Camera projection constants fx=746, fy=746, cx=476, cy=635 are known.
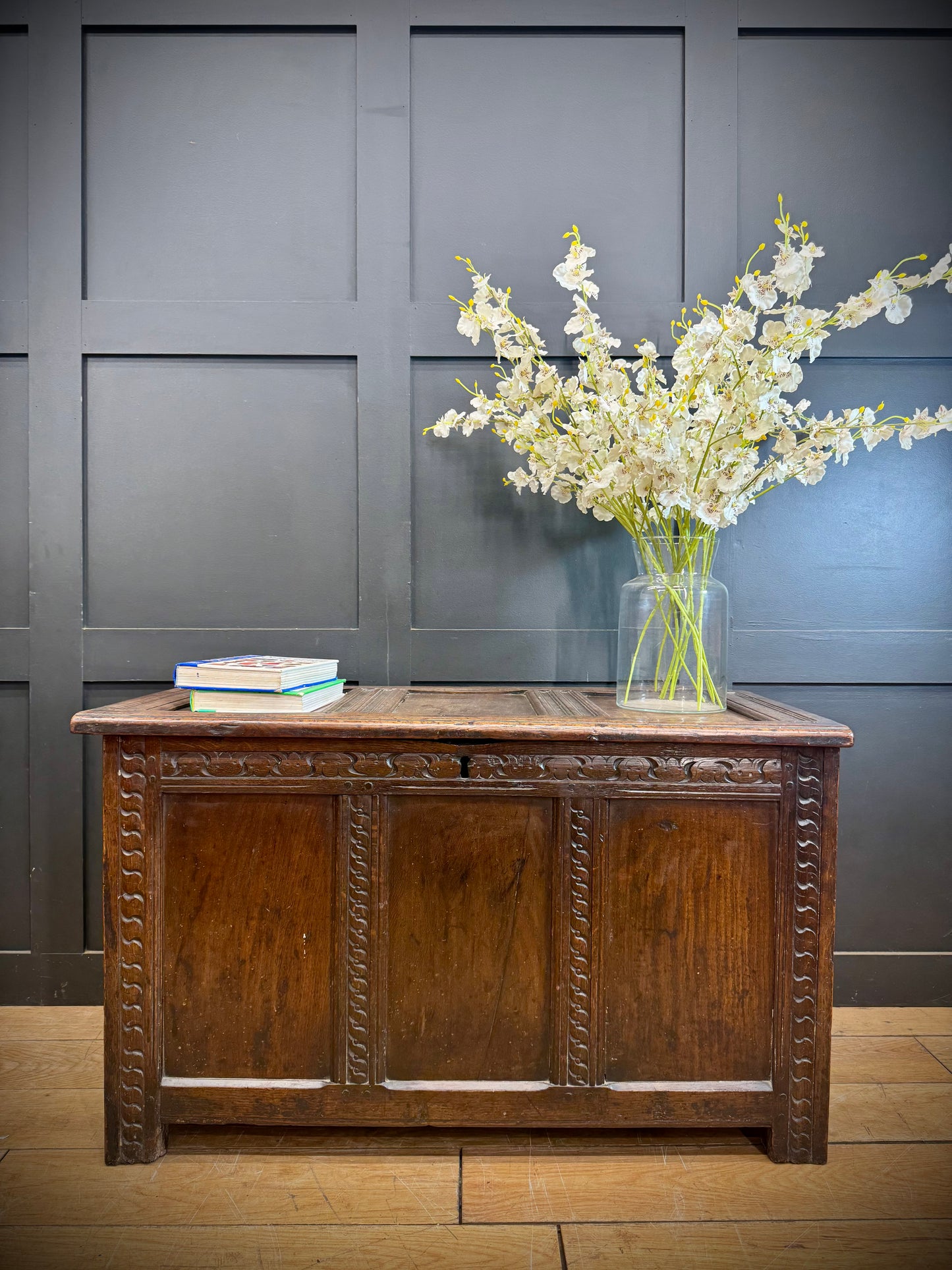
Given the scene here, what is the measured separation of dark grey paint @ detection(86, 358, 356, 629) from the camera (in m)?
2.00

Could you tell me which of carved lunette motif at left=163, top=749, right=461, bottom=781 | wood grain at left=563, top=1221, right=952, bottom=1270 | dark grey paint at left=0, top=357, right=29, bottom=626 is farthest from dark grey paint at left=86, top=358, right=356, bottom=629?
wood grain at left=563, top=1221, right=952, bottom=1270

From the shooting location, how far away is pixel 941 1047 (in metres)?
1.83

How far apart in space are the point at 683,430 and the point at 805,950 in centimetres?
102

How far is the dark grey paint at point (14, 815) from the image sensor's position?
2.02 metres

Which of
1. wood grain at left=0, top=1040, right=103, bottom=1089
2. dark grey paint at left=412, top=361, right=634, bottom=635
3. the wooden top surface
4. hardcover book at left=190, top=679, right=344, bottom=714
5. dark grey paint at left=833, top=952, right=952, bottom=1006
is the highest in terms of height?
dark grey paint at left=412, top=361, right=634, bottom=635

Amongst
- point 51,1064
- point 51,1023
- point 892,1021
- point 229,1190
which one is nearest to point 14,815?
point 51,1023

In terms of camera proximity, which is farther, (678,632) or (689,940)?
(678,632)

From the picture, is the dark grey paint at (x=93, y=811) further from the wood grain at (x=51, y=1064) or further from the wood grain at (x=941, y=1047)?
the wood grain at (x=941, y=1047)

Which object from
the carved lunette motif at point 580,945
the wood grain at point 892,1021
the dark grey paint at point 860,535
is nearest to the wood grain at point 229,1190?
the carved lunette motif at point 580,945

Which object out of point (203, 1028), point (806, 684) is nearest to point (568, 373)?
point (806, 684)

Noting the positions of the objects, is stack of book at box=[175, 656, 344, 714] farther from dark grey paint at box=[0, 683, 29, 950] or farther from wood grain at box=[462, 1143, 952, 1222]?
wood grain at box=[462, 1143, 952, 1222]

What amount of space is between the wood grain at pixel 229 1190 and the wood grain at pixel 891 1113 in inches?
32.5

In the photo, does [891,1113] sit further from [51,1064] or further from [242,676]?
[51,1064]

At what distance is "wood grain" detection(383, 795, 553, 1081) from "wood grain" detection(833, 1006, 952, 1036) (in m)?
0.97
